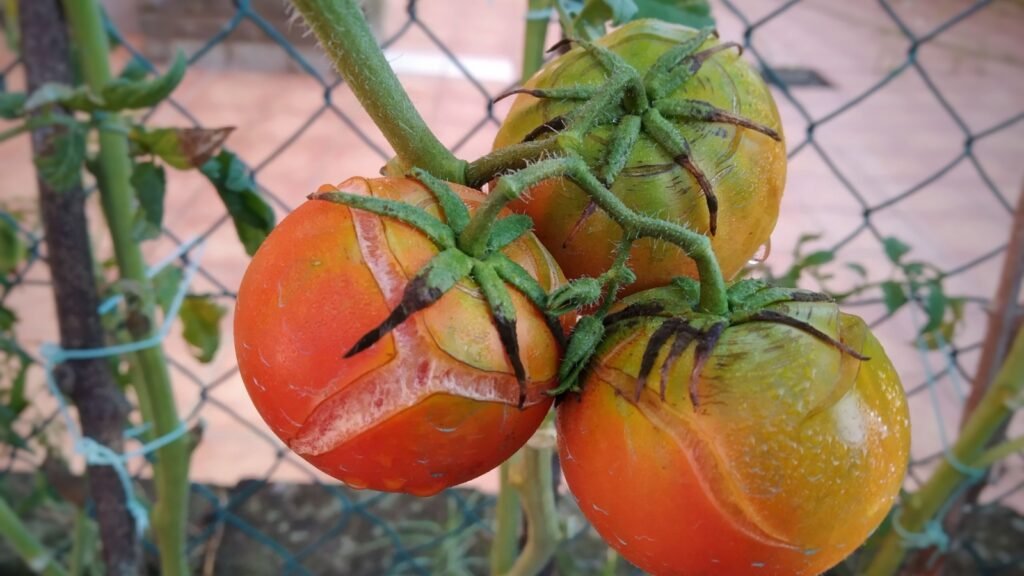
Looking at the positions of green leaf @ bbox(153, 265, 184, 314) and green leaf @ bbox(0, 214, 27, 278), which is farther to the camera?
green leaf @ bbox(0, 214, 27, 278)

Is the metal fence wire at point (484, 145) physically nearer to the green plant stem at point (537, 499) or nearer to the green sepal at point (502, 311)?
the green plant stem at point (537, 499)

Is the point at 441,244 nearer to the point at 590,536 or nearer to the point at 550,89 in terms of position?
the point at 550,89

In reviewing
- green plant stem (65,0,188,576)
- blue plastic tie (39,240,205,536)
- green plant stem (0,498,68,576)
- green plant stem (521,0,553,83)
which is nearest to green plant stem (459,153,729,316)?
green plant stem (521,0,553,83)

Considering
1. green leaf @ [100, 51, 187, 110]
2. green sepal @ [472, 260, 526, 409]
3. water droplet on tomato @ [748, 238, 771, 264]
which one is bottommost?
green sepal @ [472, 260, 526, 409]

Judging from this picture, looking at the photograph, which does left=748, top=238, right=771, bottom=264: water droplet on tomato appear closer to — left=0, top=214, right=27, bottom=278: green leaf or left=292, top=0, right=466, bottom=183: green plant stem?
left=292, top=0, right=466, bottom=183: green plant stem

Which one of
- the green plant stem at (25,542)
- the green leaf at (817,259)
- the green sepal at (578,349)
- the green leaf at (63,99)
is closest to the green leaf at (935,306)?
the green leaf at (817,259)

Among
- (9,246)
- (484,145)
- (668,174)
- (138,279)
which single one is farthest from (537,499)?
(484,145)

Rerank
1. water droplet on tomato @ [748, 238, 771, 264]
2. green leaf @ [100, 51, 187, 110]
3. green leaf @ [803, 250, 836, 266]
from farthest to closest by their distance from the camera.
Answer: green leaf @ [803, 250, 836, 266], green leaf @ [100, 51, 187, 110], water droplet on tomato @ [748, 238, 771, 264]
